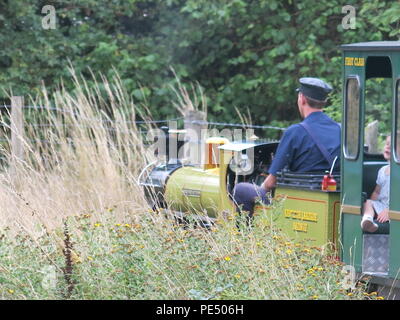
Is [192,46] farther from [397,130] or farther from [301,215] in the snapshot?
[397,130]

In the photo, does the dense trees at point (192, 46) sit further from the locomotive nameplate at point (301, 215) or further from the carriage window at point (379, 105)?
the locomotive nameplate at point (301, 215)

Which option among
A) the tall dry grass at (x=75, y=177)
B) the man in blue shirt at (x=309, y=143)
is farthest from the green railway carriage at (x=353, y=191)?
A: the tall dry grass at (x=75, y=177)

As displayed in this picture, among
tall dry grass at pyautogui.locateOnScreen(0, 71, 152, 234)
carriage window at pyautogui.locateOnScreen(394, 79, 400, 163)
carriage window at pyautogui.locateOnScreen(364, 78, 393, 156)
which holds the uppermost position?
carriage window at pyautogui.locateOnScreen(394, 79, 400, 163)

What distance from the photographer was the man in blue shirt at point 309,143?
675 cm

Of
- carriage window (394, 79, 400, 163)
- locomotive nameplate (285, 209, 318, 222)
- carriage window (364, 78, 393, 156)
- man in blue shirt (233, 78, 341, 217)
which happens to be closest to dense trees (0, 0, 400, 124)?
carriage window (364, 78, 393, 156)

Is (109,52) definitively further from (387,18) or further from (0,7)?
(387,18)

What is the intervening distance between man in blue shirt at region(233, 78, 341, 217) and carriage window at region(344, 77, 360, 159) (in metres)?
0.54

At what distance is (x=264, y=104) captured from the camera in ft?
45.9

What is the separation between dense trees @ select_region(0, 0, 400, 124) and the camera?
13.1 meters

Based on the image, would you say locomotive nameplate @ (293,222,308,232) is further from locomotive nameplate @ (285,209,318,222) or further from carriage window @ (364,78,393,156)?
carriage window @ (364,78,393,156)

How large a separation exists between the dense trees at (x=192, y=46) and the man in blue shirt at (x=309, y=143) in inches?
224

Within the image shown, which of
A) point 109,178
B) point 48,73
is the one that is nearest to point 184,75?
point 48,73

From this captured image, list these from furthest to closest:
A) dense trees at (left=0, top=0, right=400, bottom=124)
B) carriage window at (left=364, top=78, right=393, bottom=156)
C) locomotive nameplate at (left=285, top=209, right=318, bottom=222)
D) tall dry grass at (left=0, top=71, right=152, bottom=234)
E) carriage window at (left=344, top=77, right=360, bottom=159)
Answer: dense trees at (left=0, top=0, right=400, bottom=124), carriage window at (left=364, top=78, right=393, bottom=156), tall dry grass at (left=0, top=71, right=152, bottom=234), locomotive nameplate at (left=285, top=209, right=318, bottom=222), carriage window at (left=344, top=77, right=360, bottom=159)

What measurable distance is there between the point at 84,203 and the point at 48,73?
492 centimetres
